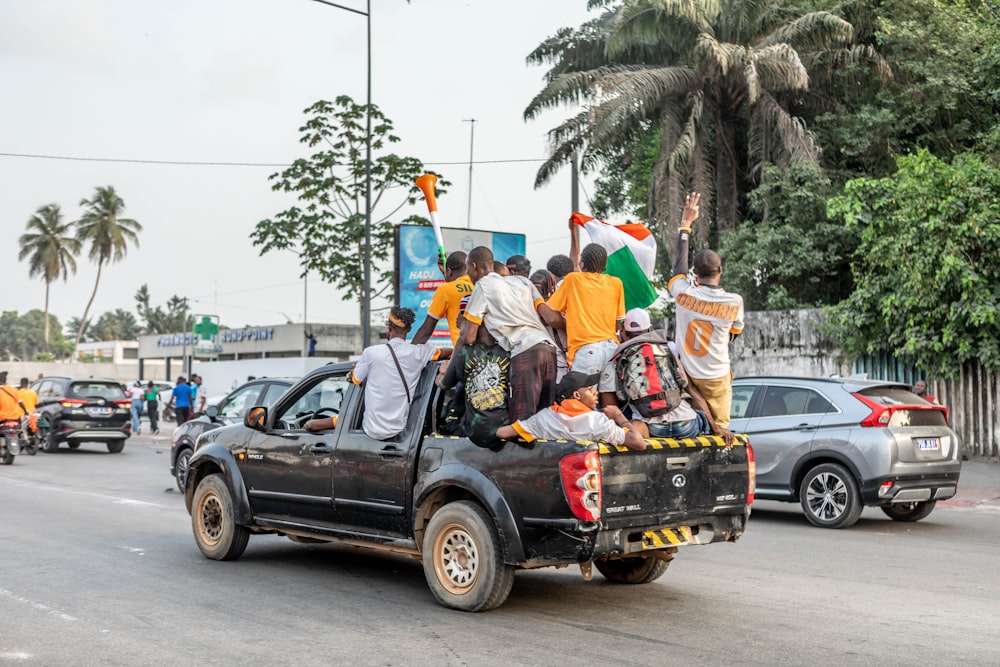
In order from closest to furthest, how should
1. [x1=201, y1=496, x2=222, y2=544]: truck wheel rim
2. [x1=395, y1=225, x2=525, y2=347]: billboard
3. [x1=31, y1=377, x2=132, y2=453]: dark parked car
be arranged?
[x1=201, y1=496, x2=222, y2=544]: truck wheel rim
[x1=31, y1=377, x2=132, y2=453]: dark parked car
[x1=395, y1=225, x2=525, y2=347]: billboard

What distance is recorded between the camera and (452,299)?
7.95 meters

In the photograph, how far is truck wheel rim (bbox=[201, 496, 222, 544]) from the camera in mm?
8820

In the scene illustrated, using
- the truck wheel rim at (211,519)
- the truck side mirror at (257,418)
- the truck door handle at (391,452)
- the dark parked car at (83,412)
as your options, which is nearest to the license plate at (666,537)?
the truck door handle at (391,452)

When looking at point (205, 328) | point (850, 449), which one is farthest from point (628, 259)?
point (205, 328)

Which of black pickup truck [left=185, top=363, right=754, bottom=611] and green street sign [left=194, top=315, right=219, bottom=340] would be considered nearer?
black pickup truck [left=185, top=363, right=754, bottom=611]

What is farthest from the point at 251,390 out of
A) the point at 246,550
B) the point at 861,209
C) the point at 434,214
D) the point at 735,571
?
the point at 861,209

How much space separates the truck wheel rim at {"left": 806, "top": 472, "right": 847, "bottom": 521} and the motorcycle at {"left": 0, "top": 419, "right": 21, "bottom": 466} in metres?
15.4

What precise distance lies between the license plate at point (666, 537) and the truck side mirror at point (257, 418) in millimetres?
3402

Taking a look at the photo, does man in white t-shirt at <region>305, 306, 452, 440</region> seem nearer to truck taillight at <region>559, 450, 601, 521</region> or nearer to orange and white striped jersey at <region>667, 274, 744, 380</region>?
truck taillight at <region>559, 450, 601, 521</region>

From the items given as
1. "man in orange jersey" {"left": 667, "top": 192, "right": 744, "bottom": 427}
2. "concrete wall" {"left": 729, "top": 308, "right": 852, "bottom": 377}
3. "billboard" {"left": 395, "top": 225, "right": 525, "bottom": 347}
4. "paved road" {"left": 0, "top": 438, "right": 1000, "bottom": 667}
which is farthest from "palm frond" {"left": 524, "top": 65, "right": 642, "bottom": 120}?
"man in orange jersey" {"left": 667, "top": 192, "right": 744, "bottom": 427}

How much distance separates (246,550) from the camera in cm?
946

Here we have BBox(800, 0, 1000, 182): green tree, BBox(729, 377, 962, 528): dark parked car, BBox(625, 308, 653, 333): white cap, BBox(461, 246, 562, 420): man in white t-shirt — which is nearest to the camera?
BBox(461, 246, 562, 420): man in white t-shirt

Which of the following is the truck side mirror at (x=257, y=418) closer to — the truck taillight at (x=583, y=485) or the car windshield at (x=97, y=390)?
the truck taillight at (x=583, y=485)

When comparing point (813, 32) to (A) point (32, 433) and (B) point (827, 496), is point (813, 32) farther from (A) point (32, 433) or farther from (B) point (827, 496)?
(A) point (32, 433)
